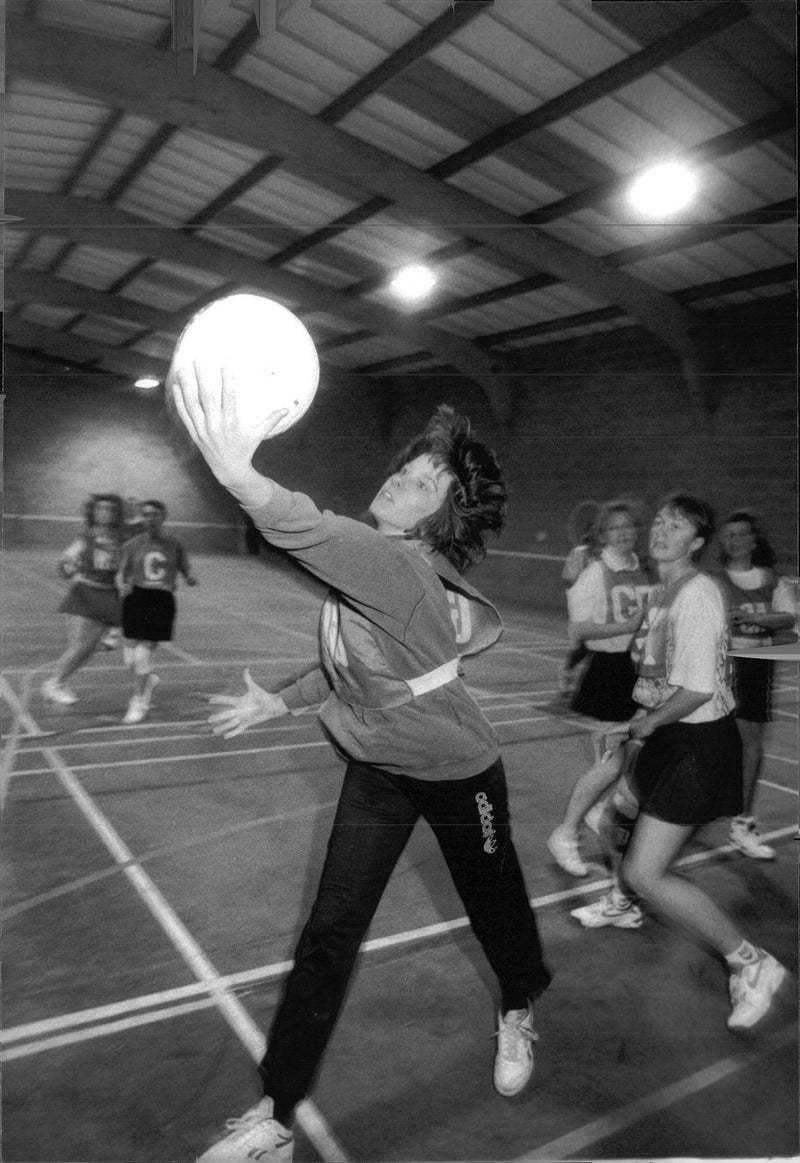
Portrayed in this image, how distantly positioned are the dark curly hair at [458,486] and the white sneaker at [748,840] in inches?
74.1

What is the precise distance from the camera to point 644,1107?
157 cm

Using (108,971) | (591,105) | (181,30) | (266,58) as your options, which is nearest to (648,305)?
(591,105)

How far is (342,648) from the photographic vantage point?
143 cm

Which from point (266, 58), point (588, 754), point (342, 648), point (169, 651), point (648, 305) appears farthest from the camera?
point (588, 754)

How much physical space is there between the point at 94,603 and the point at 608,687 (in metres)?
1.78

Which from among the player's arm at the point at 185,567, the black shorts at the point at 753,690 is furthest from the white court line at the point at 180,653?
the black shorts at the point at 753,690

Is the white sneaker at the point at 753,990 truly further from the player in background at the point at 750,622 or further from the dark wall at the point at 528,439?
the dark wall at the point at 528,439

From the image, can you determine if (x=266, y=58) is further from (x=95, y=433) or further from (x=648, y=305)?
(x=648, y=305)

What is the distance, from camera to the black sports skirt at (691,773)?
5.72 ft

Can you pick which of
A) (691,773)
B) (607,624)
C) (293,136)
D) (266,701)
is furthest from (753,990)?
(293,136)

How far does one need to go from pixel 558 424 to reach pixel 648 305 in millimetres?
567

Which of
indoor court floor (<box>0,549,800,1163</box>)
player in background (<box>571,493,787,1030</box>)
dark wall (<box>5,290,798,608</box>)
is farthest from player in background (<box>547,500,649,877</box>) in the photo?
player in background (<box>571,493,787,1030</box>)

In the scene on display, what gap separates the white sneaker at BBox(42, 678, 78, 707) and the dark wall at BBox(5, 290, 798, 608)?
4.80ft

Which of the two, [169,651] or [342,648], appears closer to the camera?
[342,648]
